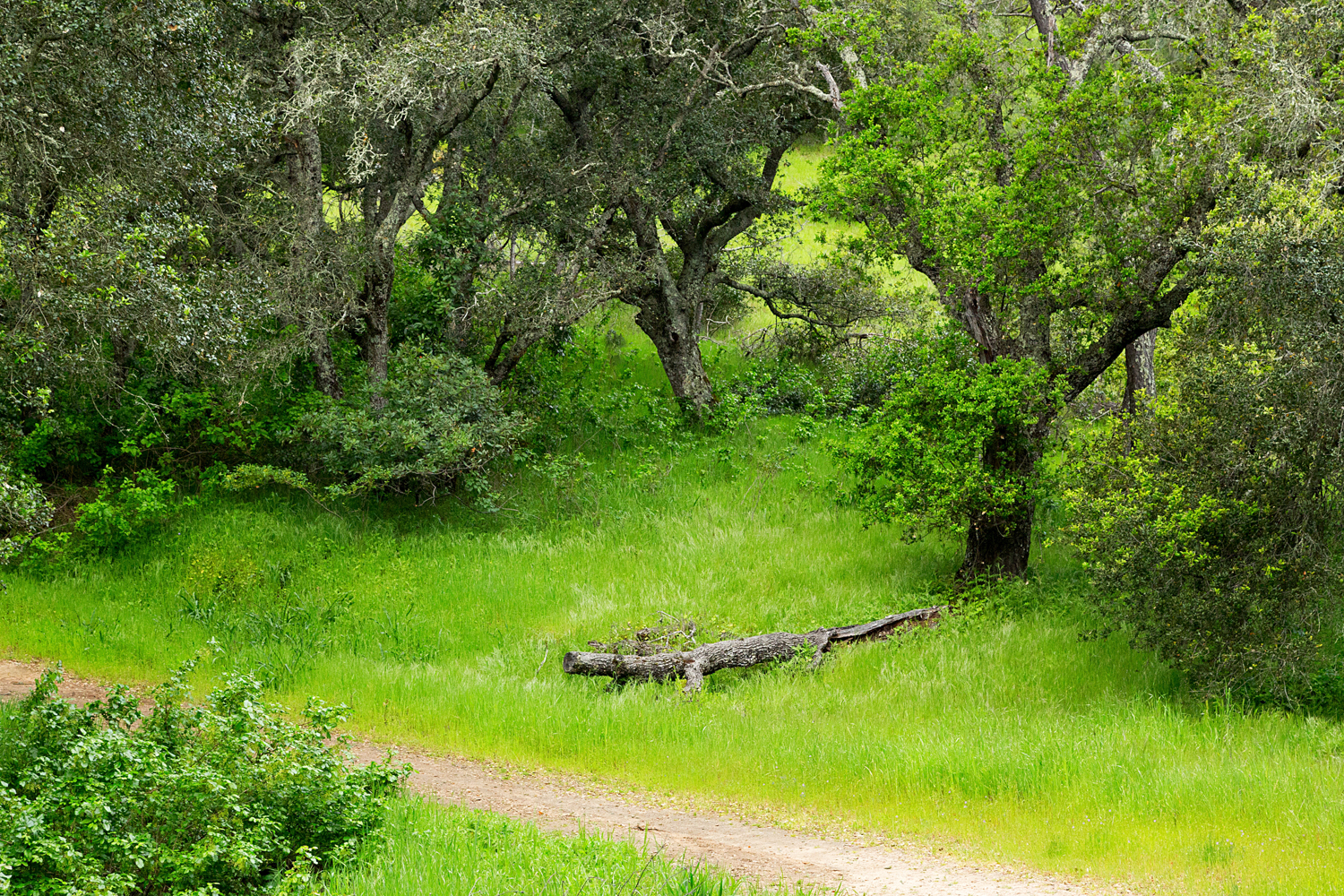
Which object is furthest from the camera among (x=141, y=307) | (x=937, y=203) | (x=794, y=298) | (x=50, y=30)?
(x=794, y=298)

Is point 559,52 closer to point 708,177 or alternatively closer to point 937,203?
point 708,177

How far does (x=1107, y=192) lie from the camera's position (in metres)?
12.8

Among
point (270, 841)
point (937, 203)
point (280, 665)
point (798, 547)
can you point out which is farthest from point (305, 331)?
point (270, 841)

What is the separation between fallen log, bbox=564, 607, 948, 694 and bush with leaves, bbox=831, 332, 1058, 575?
2.14m

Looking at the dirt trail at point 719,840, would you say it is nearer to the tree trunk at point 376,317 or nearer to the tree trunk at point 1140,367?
A: the tree trunk at point 376,317

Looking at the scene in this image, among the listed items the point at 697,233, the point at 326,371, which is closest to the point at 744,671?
the point at 326,371

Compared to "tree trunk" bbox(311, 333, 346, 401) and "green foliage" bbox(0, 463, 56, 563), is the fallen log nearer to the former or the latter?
"green foliage" bbox(0, 463, 56, 563)

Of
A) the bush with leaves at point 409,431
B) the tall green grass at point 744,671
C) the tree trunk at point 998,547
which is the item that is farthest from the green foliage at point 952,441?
the bush with leaves at point 409,431

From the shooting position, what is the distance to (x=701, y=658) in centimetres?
1234

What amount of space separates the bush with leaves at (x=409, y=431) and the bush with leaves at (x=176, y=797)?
25.1 feet

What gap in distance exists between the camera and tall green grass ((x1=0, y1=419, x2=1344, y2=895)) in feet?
27.8

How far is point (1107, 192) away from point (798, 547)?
639cm

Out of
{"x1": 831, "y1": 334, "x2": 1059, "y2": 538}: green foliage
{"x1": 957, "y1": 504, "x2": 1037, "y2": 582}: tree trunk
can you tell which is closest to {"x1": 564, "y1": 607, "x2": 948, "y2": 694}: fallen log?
{"x1": 831, "y1": 334, "x2": 1059, "y2": 538}: green foliage

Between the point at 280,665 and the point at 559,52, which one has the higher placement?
the point at 559,52
